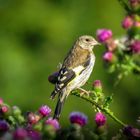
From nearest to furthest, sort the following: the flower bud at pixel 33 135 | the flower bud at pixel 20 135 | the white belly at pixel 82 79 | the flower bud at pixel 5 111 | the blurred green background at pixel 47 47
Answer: the flower bud at pixel 20 135 → the flower bud at pixel 33 135 → the flower bud at pixel 5 111 → the white belly at pixel 82 79 → the blurred green background at pixel 47 47

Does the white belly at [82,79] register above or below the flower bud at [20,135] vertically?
above

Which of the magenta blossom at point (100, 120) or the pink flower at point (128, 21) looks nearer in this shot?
the pink flower at point (128, 21)

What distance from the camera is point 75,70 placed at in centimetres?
784

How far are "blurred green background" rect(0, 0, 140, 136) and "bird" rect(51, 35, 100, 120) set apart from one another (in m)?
7.22

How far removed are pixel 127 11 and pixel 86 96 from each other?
86 cm

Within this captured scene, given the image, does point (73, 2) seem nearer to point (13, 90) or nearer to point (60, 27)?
point (60, 27)

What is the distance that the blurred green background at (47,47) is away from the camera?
1628cm

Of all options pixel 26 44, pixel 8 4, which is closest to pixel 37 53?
pixel 26 44

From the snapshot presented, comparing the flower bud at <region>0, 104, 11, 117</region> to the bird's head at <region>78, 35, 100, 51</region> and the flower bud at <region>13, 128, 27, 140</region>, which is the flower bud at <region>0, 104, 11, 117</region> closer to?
the flower bud at <region>13, 128, 27, 140</region>

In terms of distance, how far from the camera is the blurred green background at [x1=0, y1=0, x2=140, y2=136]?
1628 cm

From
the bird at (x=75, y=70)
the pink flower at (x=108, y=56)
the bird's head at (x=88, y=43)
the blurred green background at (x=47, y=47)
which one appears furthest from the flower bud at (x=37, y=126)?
the blurred green background at (x=47, y=47)

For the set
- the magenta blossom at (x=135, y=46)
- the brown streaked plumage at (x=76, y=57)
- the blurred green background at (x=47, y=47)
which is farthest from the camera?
the blurred green background at (x=47, y=47)

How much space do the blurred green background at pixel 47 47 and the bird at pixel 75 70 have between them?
23.7 ft

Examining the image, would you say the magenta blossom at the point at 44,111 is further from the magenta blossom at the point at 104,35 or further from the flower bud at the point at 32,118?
the magenta blossom at the point at 104,35
